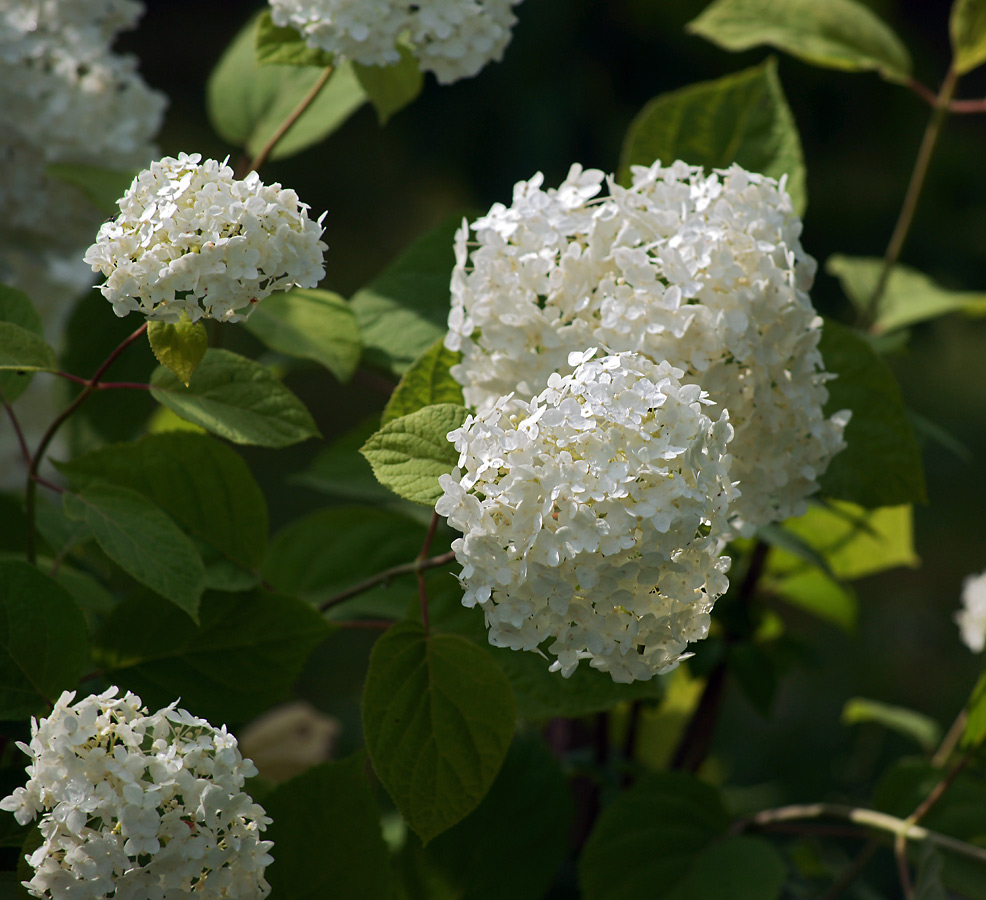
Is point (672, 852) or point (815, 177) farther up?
point (672, 852)

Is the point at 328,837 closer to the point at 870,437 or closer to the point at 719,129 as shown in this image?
the point at 870,437

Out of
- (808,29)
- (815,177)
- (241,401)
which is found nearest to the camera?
(241,401)

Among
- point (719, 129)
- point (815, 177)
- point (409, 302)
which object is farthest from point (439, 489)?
point (815, 177)

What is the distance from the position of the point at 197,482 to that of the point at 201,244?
0.19 m

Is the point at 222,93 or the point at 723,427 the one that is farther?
the point at 222,93

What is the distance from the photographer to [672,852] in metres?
0.58

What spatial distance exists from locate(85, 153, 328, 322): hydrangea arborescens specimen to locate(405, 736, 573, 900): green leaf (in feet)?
1.11

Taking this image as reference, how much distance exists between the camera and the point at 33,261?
2.43 feet

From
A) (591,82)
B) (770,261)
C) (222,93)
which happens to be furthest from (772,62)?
(591,82)

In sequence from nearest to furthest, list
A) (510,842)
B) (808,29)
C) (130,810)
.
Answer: (130,810) → (510,842) → (808,29)

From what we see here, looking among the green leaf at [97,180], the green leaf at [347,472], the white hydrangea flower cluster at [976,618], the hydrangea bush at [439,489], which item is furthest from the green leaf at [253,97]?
the white hydrangea flower cluster at [976,618]

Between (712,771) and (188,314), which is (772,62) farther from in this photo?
(712,771)

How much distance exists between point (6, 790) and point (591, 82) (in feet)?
6.35

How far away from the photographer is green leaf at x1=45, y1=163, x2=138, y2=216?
62 cm
